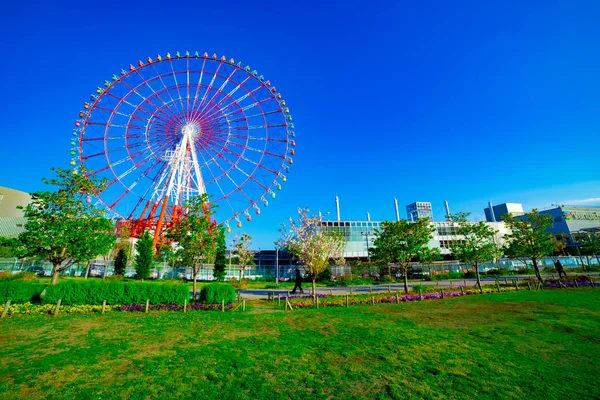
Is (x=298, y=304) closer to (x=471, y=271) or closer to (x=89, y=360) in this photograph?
(x=89, y=360)

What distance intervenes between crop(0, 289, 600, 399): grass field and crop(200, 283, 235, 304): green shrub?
4.48 metres

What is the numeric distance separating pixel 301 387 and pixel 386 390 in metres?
1.98

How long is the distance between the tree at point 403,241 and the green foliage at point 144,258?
3149 cm

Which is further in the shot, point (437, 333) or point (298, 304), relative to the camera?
point (298, 304)

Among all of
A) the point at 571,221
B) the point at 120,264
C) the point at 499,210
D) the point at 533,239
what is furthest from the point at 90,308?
the point at 499,210

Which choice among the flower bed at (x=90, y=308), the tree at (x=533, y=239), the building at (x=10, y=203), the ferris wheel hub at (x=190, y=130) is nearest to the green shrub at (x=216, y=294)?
the flower bed at (x=90, y=308)

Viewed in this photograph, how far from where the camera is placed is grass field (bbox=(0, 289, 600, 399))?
6.34 m

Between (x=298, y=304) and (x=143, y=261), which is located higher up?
(x=143, y=261)

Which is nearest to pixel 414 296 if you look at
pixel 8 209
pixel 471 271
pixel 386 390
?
pixel 386 390

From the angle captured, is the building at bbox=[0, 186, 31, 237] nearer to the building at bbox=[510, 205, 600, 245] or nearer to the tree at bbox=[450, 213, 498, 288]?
the tree at bbox=[450, 213, 498, 288]

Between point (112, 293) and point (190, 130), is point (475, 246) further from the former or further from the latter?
point (190, 130)

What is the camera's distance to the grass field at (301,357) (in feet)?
20.8

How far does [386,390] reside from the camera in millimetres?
6352

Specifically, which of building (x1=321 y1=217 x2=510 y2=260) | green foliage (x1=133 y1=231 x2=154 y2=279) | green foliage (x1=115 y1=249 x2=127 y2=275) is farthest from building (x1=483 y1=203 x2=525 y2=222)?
green foliage (x1=115 y1=249 x2=127 y2=275)
